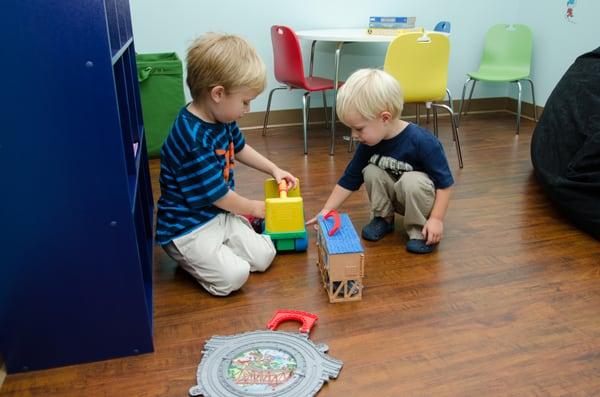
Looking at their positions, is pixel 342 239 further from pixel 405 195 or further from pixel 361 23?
pixel 361 23

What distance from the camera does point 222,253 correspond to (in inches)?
60.9

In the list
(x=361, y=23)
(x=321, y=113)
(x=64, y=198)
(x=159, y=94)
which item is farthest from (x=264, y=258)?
(x=361, y=23)

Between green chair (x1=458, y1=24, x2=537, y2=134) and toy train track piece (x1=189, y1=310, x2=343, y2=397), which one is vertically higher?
green chair (x1=458, y1=24, x2=537, y2=134)

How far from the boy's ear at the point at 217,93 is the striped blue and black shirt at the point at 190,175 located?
0.08 m

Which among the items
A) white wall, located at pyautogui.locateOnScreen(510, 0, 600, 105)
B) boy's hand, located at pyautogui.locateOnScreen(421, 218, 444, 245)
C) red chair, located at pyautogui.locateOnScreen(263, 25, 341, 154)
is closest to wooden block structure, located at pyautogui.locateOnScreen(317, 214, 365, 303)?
boy's hand, located at pyautogui.locateOnScreen(421, 218, 444, 245)

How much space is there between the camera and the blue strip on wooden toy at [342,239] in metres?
1.41

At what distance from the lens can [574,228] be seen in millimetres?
1928

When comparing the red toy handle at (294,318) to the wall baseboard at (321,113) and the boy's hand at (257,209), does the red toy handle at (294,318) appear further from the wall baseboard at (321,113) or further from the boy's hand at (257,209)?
the wall baseboard at (321,113)

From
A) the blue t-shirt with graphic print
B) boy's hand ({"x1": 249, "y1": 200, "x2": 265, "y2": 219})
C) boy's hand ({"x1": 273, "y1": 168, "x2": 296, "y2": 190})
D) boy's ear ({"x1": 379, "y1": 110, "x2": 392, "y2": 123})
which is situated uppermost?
boy's ear ({"x1": 379, "y1": 110, "x2": 392, "y2": 123})

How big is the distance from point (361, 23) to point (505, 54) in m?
1.07

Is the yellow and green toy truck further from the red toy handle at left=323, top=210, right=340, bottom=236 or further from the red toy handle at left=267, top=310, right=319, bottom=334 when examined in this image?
the red toy handle at left=267, top=310, right=319, bottom=334

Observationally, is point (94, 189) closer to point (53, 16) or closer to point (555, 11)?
point (53, 16)

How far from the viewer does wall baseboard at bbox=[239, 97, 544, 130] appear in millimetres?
3652

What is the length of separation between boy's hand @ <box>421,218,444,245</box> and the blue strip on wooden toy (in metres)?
0.30
